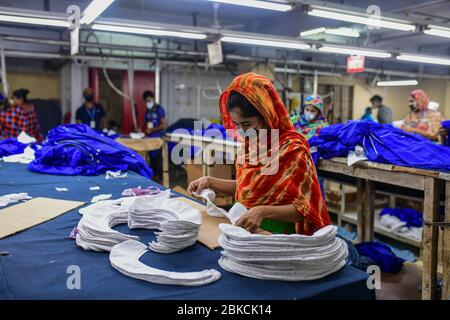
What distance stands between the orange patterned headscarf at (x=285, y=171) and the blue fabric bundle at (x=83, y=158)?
2.42 metres

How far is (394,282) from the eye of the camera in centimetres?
405

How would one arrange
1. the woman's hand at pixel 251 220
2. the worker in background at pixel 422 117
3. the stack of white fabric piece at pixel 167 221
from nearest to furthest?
Answer: the woman's hand at pixel 251 220
the stack of white fabric piece at pixel 167 221
the worker in background at pixel 422 117

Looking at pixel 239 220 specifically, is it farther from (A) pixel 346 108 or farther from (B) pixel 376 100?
(A) pixel 346 108

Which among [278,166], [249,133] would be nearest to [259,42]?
[249,133]

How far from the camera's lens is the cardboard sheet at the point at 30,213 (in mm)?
1944

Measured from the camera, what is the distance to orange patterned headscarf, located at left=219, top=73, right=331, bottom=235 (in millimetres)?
1639

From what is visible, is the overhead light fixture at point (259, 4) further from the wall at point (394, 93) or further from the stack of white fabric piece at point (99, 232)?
the wall at point (394, 93)

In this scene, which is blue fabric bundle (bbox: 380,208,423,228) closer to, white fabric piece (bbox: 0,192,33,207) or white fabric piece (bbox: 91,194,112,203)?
white fabric piece (bbox: 91,194,112,203)

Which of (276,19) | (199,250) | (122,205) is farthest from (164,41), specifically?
(199,250)

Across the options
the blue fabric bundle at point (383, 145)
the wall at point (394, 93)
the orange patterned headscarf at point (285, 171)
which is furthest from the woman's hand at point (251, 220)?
the wall at point (394, 93)

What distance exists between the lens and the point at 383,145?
3.69 meters

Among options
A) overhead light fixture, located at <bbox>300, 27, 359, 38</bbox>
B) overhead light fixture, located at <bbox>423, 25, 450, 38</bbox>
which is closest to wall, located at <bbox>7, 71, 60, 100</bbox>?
overhead light fixture, located at <bbox>300, 27, 359, 38</bbox>

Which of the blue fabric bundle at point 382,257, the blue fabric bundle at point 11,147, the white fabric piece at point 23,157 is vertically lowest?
the blue fabric bundle at point 382,257
